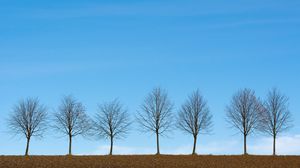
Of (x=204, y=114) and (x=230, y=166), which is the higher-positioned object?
(x=204, y=114)

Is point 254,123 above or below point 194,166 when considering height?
above

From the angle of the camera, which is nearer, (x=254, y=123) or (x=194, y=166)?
(x=194, y=166)

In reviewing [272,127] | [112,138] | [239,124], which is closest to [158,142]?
[112,138]

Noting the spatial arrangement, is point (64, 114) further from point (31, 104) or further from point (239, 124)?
point (239, 124)

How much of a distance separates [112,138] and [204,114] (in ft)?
40.4

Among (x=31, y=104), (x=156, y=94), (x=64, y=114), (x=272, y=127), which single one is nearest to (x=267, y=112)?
(x=272, y=127)

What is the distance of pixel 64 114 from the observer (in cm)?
6166

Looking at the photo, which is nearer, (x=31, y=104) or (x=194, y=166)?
(x=194, y=166)

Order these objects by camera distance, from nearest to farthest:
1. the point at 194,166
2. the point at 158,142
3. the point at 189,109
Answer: the point at 194,166 < the point at 158,142 < the point at 189,109

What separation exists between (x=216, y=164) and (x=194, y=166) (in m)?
3.36

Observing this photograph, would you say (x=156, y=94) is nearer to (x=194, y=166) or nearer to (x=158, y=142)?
(x=158, y=142)

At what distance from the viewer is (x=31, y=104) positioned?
62.9 meters

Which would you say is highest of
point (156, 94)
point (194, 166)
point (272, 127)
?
point (156, 94)

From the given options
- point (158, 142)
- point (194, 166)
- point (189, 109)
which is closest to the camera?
point (194, 166)
